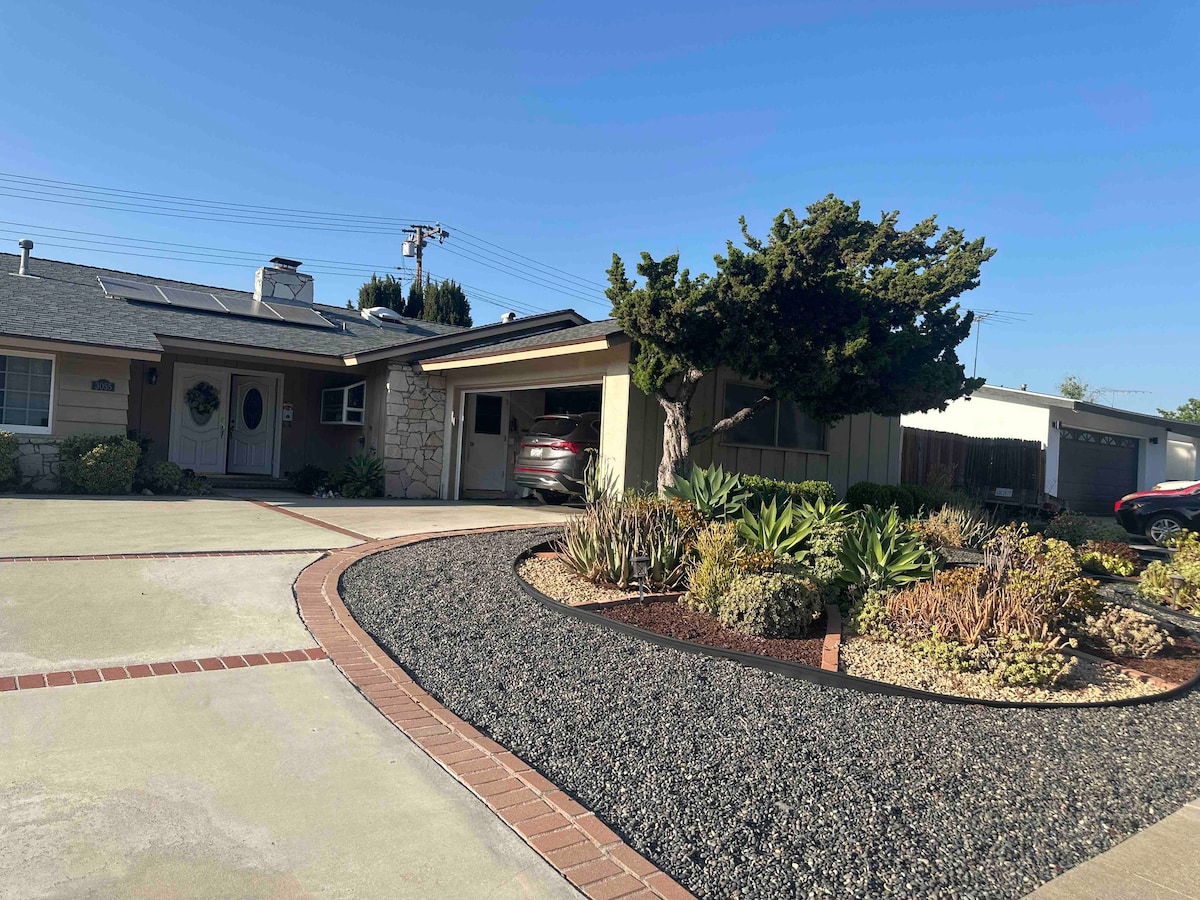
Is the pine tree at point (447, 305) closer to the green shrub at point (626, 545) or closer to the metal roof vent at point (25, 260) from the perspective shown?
the metal roof vent at point (25, 260)

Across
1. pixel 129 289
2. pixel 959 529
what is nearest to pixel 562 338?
pixel 959 529

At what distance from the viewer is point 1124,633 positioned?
19.9 feet

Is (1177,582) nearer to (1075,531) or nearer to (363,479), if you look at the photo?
(1075,531)

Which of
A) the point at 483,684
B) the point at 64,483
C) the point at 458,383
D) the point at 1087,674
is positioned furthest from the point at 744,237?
the point at 64,483

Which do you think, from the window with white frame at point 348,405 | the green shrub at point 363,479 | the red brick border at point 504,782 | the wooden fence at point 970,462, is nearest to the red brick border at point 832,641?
the red brick border at point 504,782

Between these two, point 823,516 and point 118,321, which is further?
point 118,321

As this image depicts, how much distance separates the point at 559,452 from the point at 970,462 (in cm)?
1134

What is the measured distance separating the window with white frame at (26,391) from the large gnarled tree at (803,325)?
9716 millimetres

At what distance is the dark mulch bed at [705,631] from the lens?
557 centimetres

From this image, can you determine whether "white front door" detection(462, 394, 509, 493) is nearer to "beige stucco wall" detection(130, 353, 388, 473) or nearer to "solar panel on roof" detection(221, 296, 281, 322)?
"beige stucco wall" detection(130, 353, 388, 473)

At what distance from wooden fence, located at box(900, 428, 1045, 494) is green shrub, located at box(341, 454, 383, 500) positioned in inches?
424

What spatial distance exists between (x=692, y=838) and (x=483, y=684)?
74.8 inches

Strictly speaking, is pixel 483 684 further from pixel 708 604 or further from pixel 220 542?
pixel 220 542

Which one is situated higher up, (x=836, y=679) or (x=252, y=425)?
(x=252, y=425)
